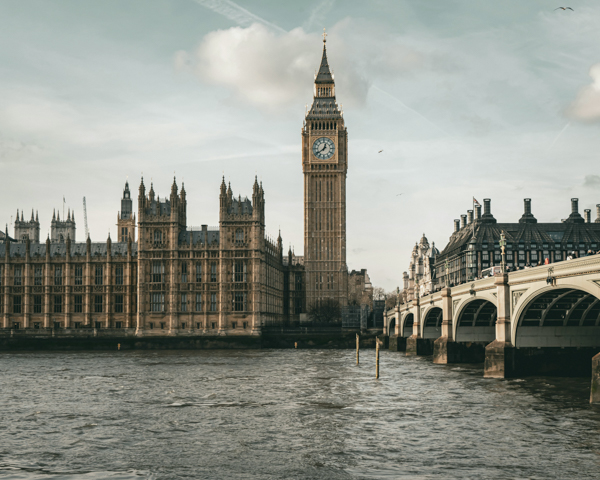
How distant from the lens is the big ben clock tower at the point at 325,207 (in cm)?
15725

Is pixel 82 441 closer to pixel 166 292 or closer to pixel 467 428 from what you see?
pixel 467 428

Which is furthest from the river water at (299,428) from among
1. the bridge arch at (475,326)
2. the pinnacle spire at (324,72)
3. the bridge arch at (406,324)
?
the pinnacle spire at (324,72)

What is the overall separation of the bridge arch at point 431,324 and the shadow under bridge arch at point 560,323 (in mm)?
31747

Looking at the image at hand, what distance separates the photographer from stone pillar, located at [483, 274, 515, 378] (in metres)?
52.7

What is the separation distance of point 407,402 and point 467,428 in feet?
32.1

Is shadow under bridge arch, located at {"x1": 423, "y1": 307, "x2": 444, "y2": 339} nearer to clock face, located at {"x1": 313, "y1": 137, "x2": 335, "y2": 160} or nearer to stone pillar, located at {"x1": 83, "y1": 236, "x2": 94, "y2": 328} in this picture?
stone pillar, located at {"x1": 83, "y1": 236, "x2": 94, "y2": 328}

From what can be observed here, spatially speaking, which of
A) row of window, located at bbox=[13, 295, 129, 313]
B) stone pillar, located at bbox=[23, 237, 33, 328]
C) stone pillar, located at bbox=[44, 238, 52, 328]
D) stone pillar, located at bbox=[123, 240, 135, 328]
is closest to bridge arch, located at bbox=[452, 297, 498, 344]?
stone pillar, located at bbox=[123, 240, 135, 328]

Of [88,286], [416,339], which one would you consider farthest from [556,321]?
[88,286]

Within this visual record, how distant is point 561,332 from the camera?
54469 millimetres

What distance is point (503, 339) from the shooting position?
5272 centimetres

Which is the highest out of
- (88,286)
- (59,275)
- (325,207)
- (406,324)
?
(325,207)

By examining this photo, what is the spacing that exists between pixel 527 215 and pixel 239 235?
7204 centimetres

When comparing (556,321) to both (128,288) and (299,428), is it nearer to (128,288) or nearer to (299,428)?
(299,428)

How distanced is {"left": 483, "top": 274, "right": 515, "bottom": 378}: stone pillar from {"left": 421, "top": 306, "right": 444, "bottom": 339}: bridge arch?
110 feet
